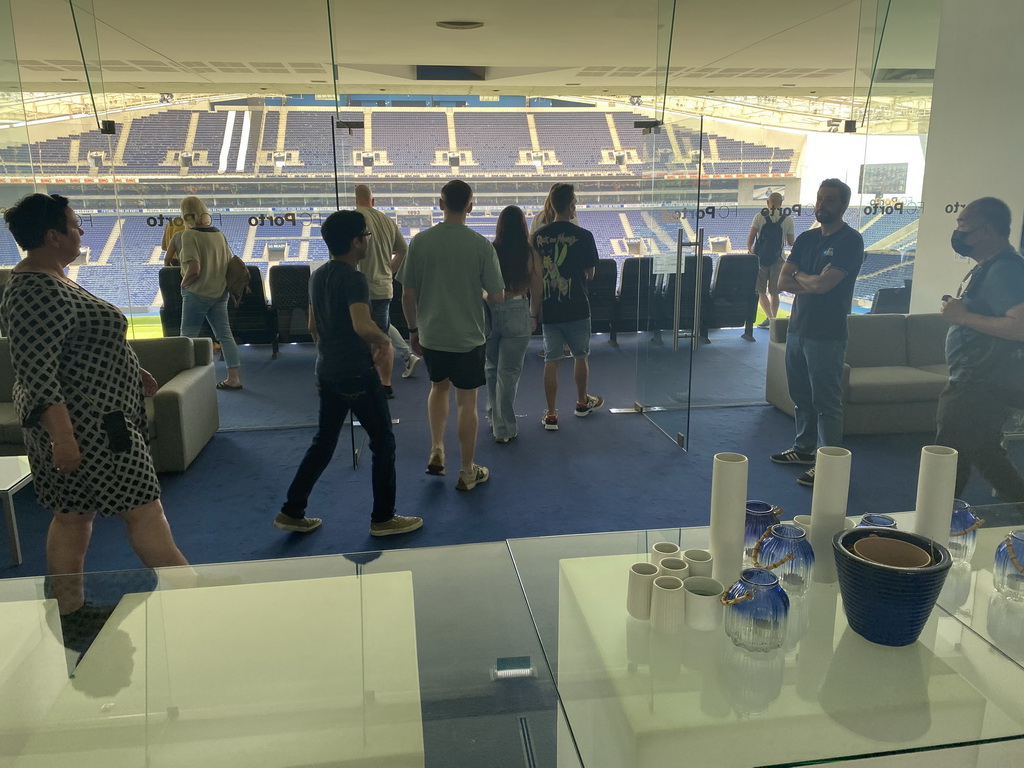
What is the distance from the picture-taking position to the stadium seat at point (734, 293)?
7652 millimetres

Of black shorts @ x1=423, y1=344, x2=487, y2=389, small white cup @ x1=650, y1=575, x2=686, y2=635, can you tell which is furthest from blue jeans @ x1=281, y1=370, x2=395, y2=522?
small white cup @ x1=650, y1=575, x2=686, y2=635

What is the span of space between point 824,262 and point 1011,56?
143 centimetres

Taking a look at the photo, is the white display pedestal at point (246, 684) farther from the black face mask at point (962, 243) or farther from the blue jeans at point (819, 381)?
the blue jeans at point (819, 381)

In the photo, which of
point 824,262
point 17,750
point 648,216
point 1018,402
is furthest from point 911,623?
point 648,216

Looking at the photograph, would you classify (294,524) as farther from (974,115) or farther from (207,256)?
(974,115)

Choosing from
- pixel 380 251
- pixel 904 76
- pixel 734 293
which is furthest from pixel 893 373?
pixel 380 251

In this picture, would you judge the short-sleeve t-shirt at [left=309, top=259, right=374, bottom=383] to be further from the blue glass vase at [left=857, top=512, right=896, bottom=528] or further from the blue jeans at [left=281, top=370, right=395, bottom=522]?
the blue glass vase at [left=857, top=512, right=896, bottom=528]

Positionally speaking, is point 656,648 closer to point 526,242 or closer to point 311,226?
point 526,242

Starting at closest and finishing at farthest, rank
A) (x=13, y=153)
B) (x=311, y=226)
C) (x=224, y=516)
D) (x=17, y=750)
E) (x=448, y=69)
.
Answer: (x=17, y=750) → (x=224, y=516) → (x=13, y=153) → (x=311, y=226) → (x=448, y=69)

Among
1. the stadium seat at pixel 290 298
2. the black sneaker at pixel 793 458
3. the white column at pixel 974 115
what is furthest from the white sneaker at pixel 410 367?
the white column at pixel 974 115

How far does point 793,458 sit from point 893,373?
0.96 m

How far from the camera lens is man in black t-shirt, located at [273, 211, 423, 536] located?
3.00 meters

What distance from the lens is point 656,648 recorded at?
51.6 inches

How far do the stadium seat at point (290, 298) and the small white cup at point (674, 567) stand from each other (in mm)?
5604
